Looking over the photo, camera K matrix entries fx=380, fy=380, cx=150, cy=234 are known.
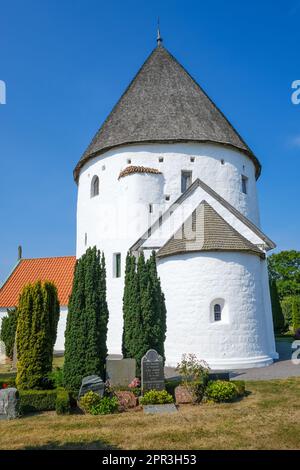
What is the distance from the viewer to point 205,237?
15297 mm

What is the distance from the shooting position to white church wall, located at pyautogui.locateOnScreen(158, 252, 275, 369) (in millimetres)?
14336

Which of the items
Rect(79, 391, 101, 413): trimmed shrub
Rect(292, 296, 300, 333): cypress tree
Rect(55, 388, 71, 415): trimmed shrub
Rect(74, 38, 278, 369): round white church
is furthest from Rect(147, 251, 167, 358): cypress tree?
Rect(292, 296, 300, 333): cypress tree

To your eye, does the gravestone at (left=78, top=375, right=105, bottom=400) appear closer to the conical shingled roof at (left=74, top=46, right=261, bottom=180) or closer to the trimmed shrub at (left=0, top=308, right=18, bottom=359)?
the trimmed shrub at (left=0, top=308, right=18, bottom=359)

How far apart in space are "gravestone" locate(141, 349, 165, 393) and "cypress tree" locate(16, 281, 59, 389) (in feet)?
8.48

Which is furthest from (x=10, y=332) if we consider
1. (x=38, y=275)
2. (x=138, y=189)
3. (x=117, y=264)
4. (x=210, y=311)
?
(x=210, y=311)

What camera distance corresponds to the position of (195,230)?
15.8m

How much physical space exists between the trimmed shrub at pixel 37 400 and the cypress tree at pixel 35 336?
0.62 metres

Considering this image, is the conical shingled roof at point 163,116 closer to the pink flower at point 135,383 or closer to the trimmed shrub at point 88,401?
the pink flower at point 135,383

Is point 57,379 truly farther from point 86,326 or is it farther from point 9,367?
point 9,367

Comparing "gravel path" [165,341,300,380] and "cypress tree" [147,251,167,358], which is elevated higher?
"cypress tree" [147,251,167,358]

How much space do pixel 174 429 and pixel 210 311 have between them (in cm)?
751

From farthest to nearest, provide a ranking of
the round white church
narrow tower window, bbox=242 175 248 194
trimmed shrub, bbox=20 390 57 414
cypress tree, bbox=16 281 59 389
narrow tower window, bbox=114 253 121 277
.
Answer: narrow tower window, bbox=242 175 248 194, narrow tower window, bbox=114 253 121 277, the round white church, cypress tree, bbox=16 281 59 389, trimmed shrub, bbox=20 390 57 414
